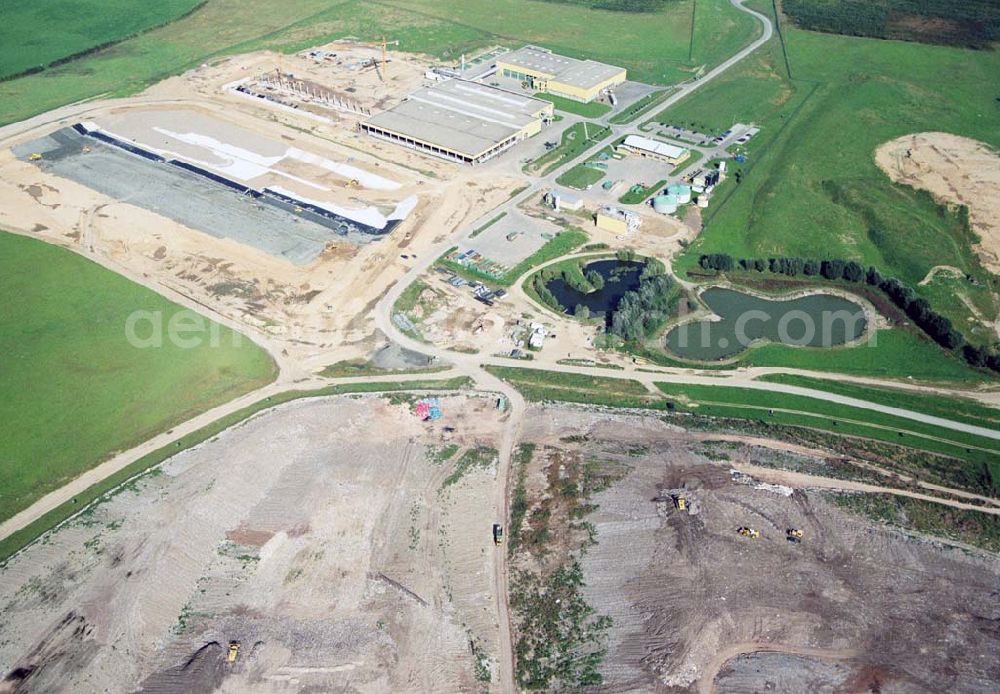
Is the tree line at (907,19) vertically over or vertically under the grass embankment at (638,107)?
over

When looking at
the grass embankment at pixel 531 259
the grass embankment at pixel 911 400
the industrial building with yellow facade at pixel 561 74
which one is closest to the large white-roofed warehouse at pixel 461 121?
the industrial building with yellow facade at pixel 561 74

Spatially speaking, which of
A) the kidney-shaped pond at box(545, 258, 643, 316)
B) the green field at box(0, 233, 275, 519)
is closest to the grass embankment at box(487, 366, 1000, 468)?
the kidney-shaped pond at box(545, 258, 643, 316)

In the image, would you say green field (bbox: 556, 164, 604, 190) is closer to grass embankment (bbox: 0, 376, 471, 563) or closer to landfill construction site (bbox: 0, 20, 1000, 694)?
landfill construction site (bbox: 0, 20, 1000, 694)

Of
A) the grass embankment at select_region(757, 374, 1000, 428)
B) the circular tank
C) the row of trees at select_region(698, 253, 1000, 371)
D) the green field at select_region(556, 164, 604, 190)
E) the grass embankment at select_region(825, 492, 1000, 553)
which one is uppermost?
the green field at select_region(556, 164, 604, 190)

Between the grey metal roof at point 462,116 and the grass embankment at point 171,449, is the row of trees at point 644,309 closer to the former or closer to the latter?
the grass embankment at point 171,449

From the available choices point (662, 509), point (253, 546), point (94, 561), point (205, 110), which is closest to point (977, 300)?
point (662, 509)

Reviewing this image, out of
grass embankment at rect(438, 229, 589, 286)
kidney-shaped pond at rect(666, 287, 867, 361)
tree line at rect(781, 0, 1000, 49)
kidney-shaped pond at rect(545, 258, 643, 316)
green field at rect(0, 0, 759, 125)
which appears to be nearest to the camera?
kidney-shaped pond at rect(666, 287, 867, 361)

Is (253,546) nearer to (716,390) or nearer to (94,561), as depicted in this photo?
(94,561)

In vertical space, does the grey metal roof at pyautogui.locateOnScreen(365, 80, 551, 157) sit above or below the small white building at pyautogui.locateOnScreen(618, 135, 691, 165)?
above
